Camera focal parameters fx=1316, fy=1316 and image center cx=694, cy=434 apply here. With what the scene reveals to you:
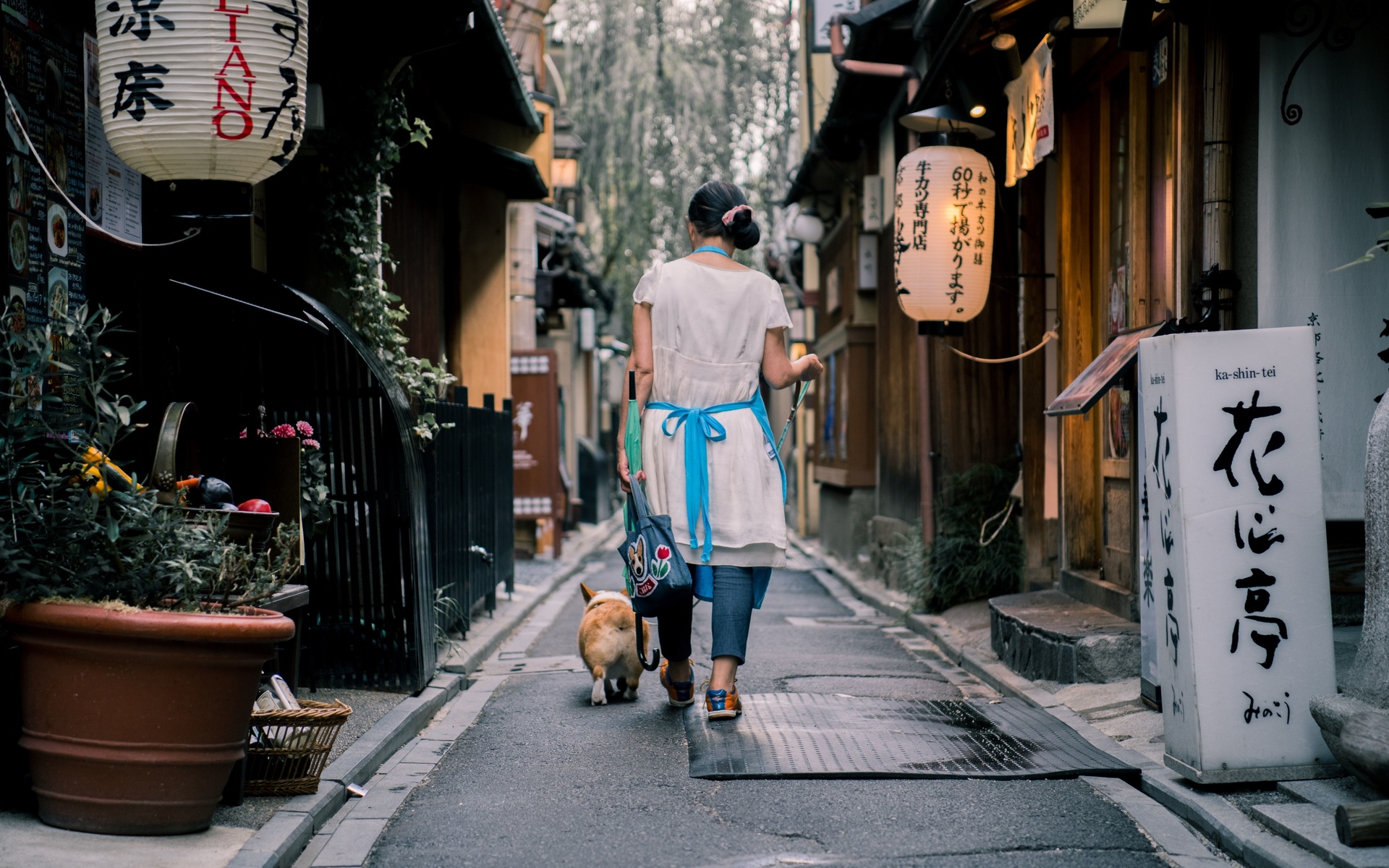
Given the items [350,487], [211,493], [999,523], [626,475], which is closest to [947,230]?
[999,523]

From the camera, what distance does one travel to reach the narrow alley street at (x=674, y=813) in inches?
163

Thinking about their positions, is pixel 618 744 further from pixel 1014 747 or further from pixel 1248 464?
pixel 1248 464

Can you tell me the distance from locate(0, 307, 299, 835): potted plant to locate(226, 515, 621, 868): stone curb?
267 mm

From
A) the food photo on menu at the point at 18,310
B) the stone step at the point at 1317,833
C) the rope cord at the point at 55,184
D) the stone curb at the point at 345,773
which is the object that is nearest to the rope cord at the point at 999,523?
the stone curb at the point at 345,773

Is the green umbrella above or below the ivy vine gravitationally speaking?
below

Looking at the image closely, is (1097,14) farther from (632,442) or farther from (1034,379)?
(1034,379)

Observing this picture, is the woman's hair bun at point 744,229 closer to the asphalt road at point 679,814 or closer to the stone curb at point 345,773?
the asphalt road at point 679,814

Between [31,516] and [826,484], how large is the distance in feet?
54.7

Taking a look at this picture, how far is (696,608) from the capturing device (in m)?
12.9

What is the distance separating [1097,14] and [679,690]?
4227 mm

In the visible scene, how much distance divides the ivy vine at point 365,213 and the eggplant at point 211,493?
2632 millimetres

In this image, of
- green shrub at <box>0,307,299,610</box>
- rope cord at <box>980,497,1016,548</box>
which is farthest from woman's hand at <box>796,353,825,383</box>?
rope cord at <box>980,497,1016,548</box>

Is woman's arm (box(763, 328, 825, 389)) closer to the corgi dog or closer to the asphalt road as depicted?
the corgi dog

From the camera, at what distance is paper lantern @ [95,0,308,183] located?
187 inches
